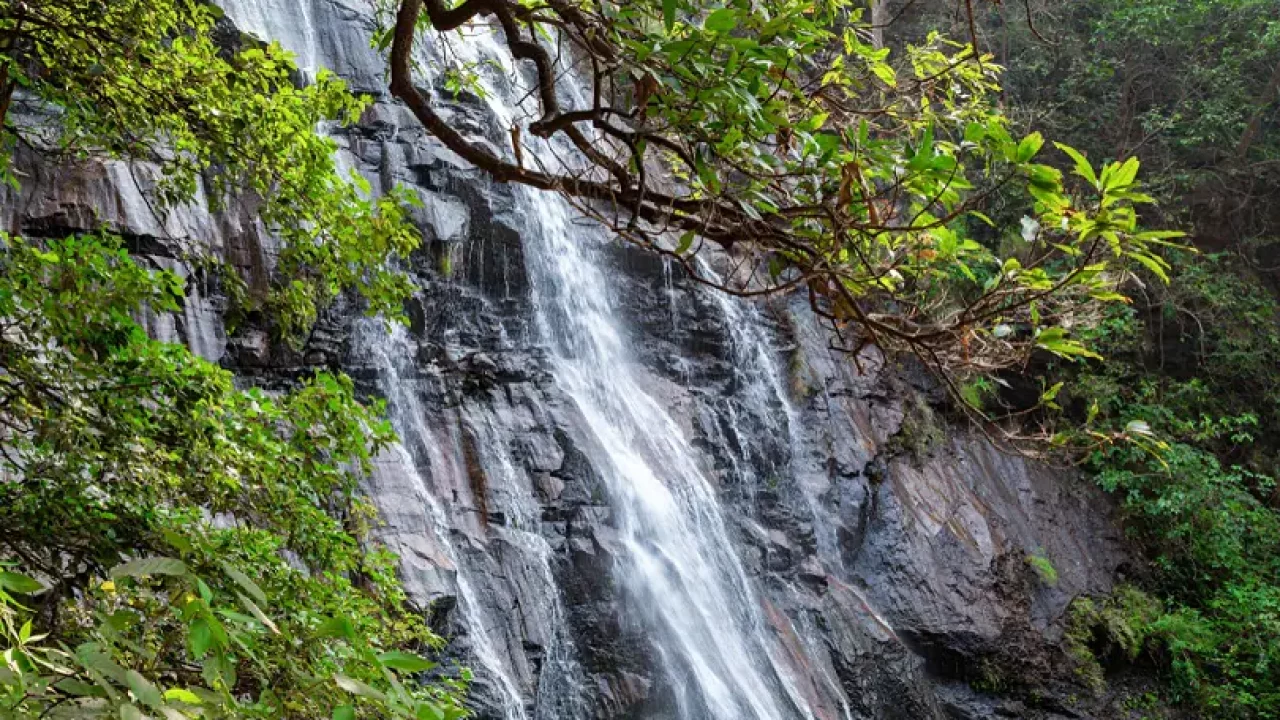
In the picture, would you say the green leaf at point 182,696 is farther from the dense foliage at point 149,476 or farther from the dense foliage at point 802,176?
the dense foliage at point 802,176

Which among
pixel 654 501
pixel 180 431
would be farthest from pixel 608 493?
pixel 180 431

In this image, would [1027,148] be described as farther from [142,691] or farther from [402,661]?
[142,691]

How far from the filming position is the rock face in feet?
23.6

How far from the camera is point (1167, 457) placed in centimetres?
1256

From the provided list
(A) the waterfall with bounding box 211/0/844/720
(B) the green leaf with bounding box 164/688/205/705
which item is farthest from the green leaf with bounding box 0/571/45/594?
(A) the waterfall with bounding box 211/0/844/720

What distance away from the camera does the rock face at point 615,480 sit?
7203 millimetres

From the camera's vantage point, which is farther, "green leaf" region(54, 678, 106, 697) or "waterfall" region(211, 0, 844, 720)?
"waterfall" region(211, 0, 844, 720)

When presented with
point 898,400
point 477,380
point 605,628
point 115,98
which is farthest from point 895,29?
point 115,98

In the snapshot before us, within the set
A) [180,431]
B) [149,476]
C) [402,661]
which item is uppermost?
[180,431]

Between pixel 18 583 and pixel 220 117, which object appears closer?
pixel 18 583

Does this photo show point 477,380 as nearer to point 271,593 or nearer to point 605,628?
point 605,628

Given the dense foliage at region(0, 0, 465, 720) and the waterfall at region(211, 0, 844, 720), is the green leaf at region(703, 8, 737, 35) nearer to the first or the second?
the dense foliage at region(0, 0, 465, 720)

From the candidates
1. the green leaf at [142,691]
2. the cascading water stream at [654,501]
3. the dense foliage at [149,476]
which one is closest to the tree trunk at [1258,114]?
the cascading water stream at [654,501]

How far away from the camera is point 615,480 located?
8.76m
